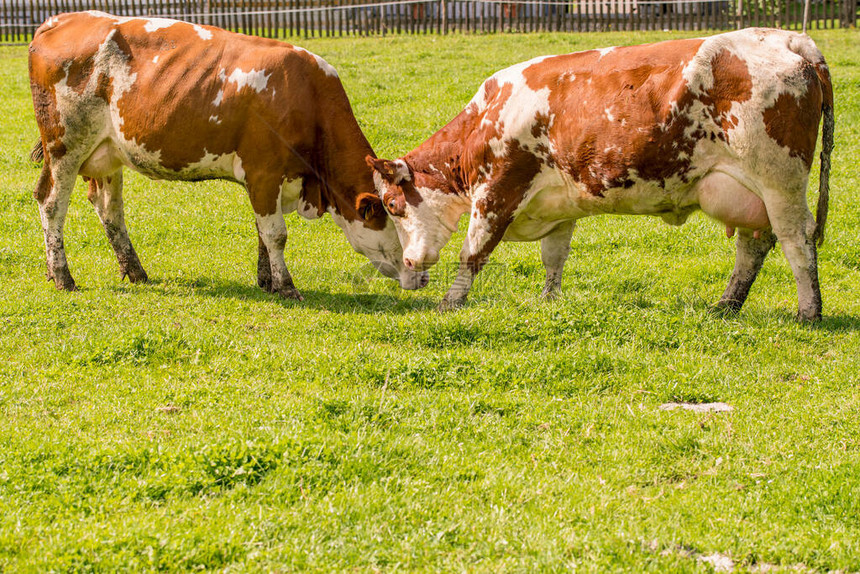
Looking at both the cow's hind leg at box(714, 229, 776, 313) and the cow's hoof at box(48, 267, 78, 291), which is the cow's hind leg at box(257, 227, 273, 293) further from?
the cow's hind leg at box(714, 229, 776, 313)

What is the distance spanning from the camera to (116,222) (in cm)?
939

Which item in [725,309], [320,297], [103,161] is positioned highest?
[103,161]

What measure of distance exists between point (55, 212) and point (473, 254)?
161 inches

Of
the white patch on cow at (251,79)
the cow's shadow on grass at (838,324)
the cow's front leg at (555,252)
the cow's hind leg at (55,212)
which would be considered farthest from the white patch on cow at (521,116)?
the cow's hind leg at (55,212)

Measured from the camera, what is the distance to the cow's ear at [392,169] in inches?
332

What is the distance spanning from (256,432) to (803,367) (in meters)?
3.75

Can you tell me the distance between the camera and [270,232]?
28.6 feet

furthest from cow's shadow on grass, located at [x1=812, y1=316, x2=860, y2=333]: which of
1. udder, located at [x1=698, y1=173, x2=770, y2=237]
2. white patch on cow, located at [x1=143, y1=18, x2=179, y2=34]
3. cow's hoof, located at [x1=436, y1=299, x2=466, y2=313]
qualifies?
white patch on cow, located at [x1=143, y1=18, x2=179, y2=34]

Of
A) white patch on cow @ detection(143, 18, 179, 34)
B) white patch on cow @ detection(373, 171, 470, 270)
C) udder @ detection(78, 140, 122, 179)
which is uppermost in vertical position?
white patch on cow @ detection(143, 18, 179, 34)

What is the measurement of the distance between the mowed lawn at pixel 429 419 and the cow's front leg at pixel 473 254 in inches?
10.0

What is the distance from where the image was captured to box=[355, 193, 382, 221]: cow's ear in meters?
8.69

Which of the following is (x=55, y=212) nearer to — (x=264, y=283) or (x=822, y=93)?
(x=264, y=283)

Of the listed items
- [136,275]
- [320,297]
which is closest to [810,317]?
[320,297]

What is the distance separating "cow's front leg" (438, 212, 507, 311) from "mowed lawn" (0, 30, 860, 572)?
254 mm
